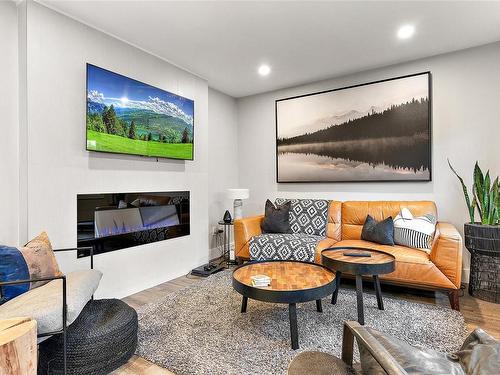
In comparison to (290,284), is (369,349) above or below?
above

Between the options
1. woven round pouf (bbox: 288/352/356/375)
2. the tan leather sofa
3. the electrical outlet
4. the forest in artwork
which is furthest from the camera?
the electrical outlet

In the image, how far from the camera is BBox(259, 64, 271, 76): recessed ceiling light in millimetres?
3672

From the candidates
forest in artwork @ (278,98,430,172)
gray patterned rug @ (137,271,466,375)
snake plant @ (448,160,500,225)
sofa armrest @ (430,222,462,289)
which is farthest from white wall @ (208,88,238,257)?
snake plant @ (448,160,500,225)

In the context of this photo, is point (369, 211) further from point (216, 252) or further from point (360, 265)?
point (216, 252)

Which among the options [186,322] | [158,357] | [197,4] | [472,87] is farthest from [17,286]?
[472,87]

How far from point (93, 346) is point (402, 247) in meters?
2.93

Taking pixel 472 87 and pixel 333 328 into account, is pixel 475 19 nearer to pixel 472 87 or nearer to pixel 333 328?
pixel 472 87

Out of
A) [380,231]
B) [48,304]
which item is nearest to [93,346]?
[48,304]

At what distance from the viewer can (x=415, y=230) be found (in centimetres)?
303

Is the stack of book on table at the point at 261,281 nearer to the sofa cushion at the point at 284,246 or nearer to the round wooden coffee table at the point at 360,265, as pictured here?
the round wooden coffee table at the point at 360,265

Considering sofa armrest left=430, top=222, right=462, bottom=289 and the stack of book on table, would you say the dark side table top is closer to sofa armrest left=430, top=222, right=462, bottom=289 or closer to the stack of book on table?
sofa armrest left=430, top=222, right=462, bottom=289

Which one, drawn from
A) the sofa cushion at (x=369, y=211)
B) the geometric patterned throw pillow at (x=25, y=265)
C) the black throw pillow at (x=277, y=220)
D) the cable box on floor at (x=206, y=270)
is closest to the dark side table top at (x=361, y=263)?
the sofa cushion at (x=369, y=211)

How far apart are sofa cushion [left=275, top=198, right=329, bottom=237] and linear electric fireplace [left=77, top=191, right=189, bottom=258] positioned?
1.47m

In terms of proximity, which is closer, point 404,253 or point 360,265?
point 360,265
